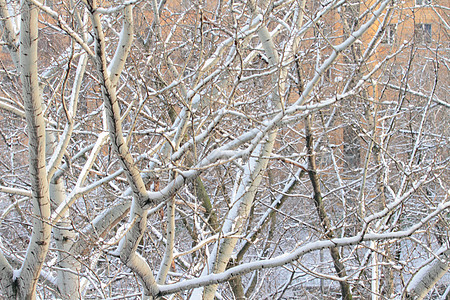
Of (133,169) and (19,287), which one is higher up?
(133,169)

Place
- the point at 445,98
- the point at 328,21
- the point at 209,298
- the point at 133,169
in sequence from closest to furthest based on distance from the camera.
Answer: the point at 133,169, the point at 209,298, the point at 328,21, the point at 445,98

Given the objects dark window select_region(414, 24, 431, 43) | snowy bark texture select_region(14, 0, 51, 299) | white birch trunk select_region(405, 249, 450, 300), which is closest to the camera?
snowy bark texture select_region(14, 0, 51, 299)

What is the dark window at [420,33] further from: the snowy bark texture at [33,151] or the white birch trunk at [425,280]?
the snowy bark texture at [33,151]

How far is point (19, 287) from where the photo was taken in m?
3.79

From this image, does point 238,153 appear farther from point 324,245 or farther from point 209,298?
point 209,298

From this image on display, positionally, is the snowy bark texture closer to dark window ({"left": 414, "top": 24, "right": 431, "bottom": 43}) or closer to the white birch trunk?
the white birch trunk

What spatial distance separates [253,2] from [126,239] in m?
2.33

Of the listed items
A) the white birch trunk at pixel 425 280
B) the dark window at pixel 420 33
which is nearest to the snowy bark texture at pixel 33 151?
the white birch trunk at pixel 425 280

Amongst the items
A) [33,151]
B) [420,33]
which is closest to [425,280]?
[33,151]

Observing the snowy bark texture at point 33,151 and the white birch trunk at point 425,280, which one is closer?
the snowy bark texture at point 33,151

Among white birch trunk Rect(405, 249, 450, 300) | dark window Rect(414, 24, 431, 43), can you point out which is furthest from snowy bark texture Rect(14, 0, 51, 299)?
dark window Rect(414, 24, 431, 43)

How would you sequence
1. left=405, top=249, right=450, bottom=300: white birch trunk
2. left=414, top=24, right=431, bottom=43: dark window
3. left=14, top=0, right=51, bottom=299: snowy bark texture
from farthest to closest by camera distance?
1. left=414, top=24, right=431, bottom=43: dark window
2. left=405, top=249, right=450, bottom=300: white birch trunk
3. left=14, top=0, right=51, bottom=299: snowy bark texture

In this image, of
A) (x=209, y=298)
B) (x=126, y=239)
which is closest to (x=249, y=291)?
(x=209, y=298)

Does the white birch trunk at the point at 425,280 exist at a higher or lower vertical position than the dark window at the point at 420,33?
lower
